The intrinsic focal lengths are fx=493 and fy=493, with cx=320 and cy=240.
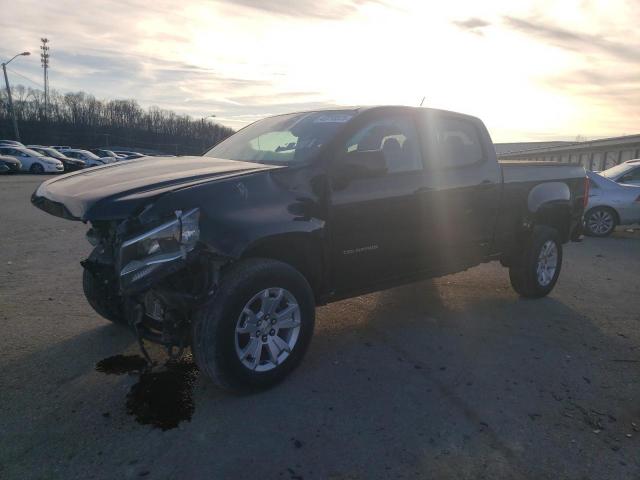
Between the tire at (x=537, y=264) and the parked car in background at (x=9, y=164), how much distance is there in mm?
29845

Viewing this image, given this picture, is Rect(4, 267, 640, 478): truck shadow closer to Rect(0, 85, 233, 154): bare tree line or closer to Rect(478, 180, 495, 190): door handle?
Rect(478, 180, 495, 190): door handle

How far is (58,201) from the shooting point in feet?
10.2

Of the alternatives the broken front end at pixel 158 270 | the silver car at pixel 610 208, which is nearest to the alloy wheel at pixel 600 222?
the silver car at pixel 610 208

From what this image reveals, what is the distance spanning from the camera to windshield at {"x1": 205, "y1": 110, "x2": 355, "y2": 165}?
380 centimetres

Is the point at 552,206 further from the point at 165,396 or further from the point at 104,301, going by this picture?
the point at 104,301

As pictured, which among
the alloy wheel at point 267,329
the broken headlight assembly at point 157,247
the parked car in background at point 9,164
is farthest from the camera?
the parked car in background at point 9,164

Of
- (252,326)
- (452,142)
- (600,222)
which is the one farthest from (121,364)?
(600,222)

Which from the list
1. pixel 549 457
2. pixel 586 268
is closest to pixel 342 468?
pixel 549 457

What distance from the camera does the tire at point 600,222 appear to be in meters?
10.8

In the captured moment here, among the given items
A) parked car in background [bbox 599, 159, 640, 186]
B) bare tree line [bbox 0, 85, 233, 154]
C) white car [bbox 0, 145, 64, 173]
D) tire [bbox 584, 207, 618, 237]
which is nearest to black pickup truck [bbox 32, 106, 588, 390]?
tire [bbox 584, 207, 618, 237]

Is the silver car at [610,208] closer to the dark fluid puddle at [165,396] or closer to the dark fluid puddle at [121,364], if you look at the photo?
the dark fluid puddle at [165,396]

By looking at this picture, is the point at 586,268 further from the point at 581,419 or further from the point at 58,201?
the point at 58,201

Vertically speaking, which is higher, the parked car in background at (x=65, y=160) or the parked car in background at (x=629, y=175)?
the parked car in background at (x=629, y=175)

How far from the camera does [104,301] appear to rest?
12.0 feet
